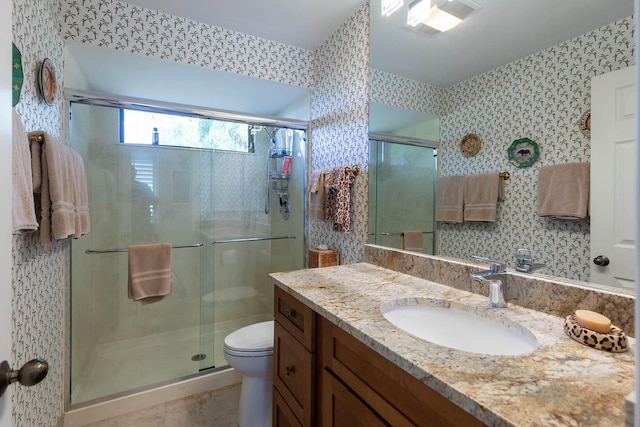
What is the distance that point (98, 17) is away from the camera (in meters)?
1.79

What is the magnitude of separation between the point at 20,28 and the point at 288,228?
199 centimetres

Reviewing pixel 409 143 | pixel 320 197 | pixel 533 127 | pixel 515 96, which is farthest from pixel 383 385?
pixel 320 197

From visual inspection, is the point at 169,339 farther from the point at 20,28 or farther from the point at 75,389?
the point at 20,28

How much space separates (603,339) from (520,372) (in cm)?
29

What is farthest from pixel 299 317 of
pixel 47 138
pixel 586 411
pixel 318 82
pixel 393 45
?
pixel 318 82

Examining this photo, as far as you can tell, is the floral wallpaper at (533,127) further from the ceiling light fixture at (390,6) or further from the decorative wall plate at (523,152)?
the ceiling light fixture at (390,6)

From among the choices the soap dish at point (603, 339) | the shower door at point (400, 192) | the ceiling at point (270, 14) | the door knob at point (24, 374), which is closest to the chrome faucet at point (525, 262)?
the soap dish at point (603, 339)

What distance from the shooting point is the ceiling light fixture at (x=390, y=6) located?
1626mm

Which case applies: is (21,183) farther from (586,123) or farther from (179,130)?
(586,123)

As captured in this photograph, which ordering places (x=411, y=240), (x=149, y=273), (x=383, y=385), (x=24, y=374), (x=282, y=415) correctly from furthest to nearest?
(x=149, y=273) < (x=411, y=240) < (x=282, y=415) < (x=383, y=385) < (x=24, y=374)

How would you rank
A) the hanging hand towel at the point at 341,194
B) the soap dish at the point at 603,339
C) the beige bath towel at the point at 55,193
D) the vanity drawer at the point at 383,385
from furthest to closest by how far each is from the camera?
the hanging hand towel at the point at 341,194
the beige bath towel at the point at 55,193
the soap dish at the point at 603,339
the vanity drawer at the point at 383,385

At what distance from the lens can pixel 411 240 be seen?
156cm

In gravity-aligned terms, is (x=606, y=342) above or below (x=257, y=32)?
below

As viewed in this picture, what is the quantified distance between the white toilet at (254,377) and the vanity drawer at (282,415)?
21 cm
